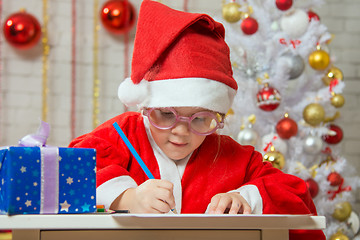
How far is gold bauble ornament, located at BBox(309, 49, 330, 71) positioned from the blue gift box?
179cm

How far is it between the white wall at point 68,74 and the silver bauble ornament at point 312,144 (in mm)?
693

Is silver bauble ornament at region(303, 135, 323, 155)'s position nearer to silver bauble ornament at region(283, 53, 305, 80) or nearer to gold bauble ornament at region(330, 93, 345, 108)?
gold bauble ornament at region(330, 93, 345, 108)

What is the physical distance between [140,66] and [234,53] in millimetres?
1299

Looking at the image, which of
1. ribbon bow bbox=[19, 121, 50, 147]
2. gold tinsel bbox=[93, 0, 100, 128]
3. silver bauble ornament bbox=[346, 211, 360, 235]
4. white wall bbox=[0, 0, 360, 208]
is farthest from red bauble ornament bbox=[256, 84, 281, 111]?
ribbon bow bbox=[19, 121, 50, 147]

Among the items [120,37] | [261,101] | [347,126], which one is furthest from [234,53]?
[347,126]

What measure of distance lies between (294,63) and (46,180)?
5.91ft

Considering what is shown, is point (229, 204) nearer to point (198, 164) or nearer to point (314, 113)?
point (198, 164)

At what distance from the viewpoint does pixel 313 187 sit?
2.26 meters

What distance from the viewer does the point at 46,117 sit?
2.74 meters

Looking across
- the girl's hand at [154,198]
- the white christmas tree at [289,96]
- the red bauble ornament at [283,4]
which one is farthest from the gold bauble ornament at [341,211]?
the girl's hand at [154,198]

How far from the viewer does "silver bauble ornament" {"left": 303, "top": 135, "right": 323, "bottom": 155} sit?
229cm

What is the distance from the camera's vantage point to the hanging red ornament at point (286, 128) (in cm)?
224

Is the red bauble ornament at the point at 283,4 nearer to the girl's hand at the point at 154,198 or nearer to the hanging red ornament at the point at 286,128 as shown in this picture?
the hanging red ornament at the point at 286,128

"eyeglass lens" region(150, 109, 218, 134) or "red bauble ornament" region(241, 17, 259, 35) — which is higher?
"red bauble ornament" region(241, 17, 259, 35)
